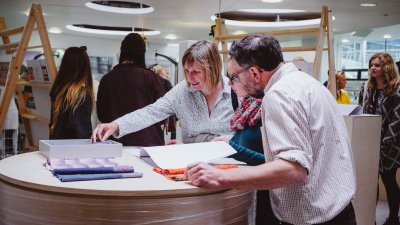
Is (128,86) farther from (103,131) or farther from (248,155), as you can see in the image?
(248,155)

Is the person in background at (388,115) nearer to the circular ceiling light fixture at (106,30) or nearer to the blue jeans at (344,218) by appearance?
the blue jeans at (344,218)

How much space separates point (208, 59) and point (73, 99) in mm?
1076

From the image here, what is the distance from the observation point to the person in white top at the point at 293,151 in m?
1.31

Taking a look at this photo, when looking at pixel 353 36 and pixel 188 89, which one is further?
pixel 353 36

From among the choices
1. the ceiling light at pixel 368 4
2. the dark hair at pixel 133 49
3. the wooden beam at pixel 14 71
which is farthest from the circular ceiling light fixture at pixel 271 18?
the dark hair at pixel 133 49

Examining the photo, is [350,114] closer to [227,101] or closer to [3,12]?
[227,101]

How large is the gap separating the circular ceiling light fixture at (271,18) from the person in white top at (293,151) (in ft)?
26.0

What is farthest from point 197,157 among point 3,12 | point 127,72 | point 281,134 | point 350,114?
point 3,12

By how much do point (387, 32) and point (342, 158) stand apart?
30.5ft

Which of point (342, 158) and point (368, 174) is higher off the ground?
point (342, 158)

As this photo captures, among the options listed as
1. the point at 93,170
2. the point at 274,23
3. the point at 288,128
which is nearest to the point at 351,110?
the point at 288,128

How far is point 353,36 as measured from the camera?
35.4ft

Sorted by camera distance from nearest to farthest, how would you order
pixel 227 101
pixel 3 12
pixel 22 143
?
pixel 227 101 → pixel 22 143 → pixel 3 12

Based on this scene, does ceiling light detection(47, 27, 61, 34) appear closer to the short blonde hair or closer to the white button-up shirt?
the short blonde hair
